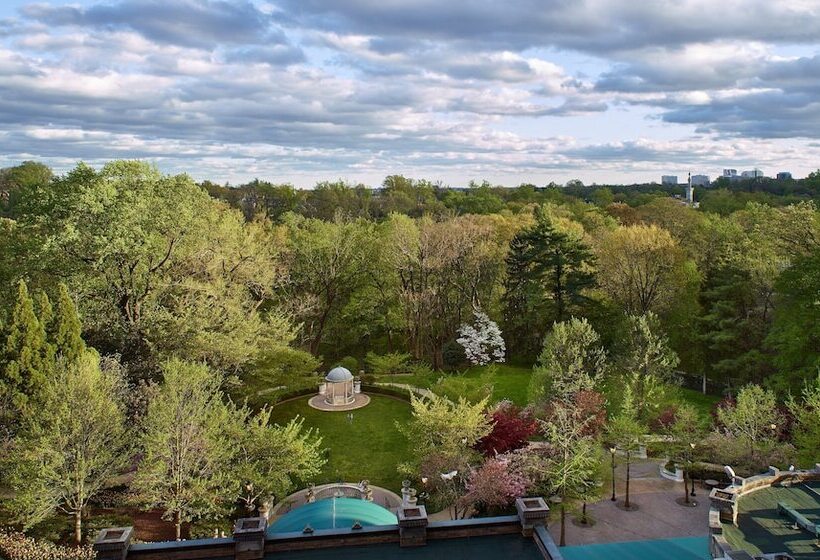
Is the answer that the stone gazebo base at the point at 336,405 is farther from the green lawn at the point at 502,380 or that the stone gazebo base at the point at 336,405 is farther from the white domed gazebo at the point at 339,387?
the green lawn at the point at 502,380

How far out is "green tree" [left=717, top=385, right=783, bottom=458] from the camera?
2288 cm

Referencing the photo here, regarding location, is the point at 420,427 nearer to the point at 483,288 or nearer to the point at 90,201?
the point at 90,201

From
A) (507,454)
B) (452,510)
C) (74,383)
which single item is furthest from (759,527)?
(74,383)

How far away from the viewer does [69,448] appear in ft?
→ 63.8

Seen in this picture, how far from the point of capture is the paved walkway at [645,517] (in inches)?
861

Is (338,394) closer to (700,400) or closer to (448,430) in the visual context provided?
(448,430)

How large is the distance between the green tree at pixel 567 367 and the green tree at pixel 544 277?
11363 mm

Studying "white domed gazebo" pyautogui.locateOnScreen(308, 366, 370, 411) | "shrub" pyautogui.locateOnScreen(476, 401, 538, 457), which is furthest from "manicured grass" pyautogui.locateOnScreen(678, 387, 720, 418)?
"white domed gazebo" pyautogui.locateOnScreen(308, 366, 370, 411)

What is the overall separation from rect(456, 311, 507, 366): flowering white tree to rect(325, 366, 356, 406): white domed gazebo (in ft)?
28.5

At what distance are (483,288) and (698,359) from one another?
1625 cm

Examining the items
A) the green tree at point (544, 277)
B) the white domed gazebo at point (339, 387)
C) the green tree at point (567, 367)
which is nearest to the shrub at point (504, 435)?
the green tree at point (567, 367)

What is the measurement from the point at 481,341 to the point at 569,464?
20911mm

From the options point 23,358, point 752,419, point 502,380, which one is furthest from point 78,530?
point 502,380

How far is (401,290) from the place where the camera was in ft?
152
